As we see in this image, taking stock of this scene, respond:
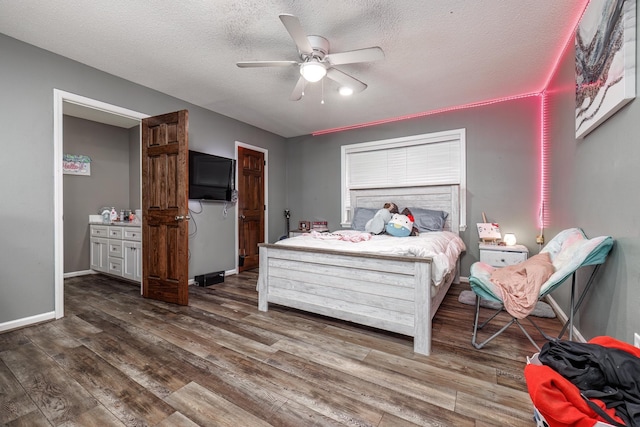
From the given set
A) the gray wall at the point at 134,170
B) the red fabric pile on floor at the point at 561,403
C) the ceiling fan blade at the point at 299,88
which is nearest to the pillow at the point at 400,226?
the ceiling fan blade at the point at 299,88

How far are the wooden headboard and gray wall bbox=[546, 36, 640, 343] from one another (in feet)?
4.23

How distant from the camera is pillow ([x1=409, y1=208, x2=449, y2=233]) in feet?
11.8

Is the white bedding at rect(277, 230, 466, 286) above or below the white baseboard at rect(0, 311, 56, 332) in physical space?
above

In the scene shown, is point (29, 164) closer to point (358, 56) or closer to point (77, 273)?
point (77, 273)

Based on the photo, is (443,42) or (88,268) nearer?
(443,42)

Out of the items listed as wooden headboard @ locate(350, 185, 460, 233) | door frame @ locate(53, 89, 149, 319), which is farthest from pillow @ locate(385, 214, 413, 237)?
door frame @ locate(53, 89, 149, 319)

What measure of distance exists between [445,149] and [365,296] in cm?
286

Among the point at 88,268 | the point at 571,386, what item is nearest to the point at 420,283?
the point at 571,386

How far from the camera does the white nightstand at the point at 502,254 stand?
3037 mm

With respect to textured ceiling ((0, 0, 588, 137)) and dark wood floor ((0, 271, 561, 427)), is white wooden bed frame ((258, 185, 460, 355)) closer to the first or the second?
dark wood floor ((0, 271, 561, 427))

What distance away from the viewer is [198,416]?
133 cm

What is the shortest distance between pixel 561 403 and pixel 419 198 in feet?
10.7

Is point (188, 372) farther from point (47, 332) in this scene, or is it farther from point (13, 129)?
point (13, 129)

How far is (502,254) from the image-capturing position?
123 inches
